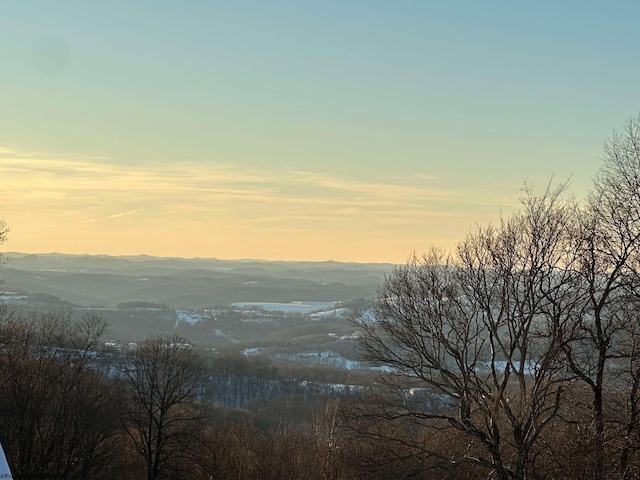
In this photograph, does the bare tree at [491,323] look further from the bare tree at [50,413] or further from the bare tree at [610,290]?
the bare tree at [50,413]

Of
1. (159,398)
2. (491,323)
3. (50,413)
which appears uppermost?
(491,323)

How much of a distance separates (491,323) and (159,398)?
825 inches

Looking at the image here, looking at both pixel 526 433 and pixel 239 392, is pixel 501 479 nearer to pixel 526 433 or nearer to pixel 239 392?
pixel 526 433

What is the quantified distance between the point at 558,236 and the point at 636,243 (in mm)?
1776

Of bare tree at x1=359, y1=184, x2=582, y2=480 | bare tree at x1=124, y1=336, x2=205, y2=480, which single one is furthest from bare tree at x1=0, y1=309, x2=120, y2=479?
bare tree at x1=359, y1=184, x2=582, y2=480

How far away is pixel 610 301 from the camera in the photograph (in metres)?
16.0

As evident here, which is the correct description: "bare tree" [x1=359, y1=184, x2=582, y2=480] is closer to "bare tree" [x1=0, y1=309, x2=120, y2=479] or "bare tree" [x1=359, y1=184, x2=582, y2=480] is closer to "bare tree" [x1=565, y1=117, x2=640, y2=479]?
"bare tree" [x1=565, y1=117, x2=640, y2=479]

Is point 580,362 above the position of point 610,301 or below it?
below

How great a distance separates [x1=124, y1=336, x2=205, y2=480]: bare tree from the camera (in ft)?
102

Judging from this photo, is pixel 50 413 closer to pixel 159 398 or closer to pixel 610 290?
pixel 159 398

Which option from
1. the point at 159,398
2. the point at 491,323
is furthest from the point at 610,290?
the point at 159,398

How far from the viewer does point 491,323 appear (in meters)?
16.4

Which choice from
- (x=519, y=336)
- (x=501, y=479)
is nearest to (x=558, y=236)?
(x=519, y=336)

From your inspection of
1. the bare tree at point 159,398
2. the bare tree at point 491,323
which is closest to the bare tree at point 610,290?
the bare tree at point 491,323
